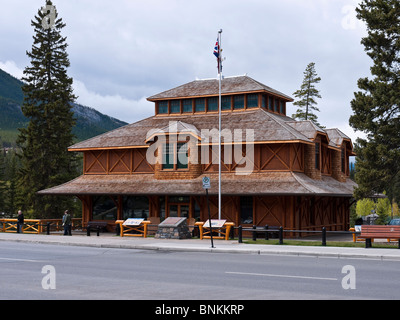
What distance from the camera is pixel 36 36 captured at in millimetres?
61938

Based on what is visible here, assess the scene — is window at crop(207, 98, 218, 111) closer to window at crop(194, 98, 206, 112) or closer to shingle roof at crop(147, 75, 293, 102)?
window at crop(194, 98, 206, 112)

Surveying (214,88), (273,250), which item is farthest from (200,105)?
(273,250)

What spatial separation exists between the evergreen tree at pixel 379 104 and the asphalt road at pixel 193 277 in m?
12.7

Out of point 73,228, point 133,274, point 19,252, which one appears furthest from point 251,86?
point 133,274

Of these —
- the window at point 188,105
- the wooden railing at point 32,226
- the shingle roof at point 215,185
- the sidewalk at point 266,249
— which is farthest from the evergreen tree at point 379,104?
the wooden railing at point 32,226

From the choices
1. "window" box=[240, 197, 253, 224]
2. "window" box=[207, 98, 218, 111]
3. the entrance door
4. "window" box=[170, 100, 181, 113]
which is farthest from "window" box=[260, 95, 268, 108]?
the entrance door

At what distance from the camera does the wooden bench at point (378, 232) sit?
24.6 meters

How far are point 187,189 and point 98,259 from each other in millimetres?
16119

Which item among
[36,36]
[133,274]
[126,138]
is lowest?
[133,274]

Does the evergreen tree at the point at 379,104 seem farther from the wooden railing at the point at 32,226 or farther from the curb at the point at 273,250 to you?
the wooden railing at the point at 32,226

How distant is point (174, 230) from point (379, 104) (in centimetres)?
1364

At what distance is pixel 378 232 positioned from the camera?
82.0 ft

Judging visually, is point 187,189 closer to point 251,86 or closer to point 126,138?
point 126,138

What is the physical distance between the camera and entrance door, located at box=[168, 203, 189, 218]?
37.8m
